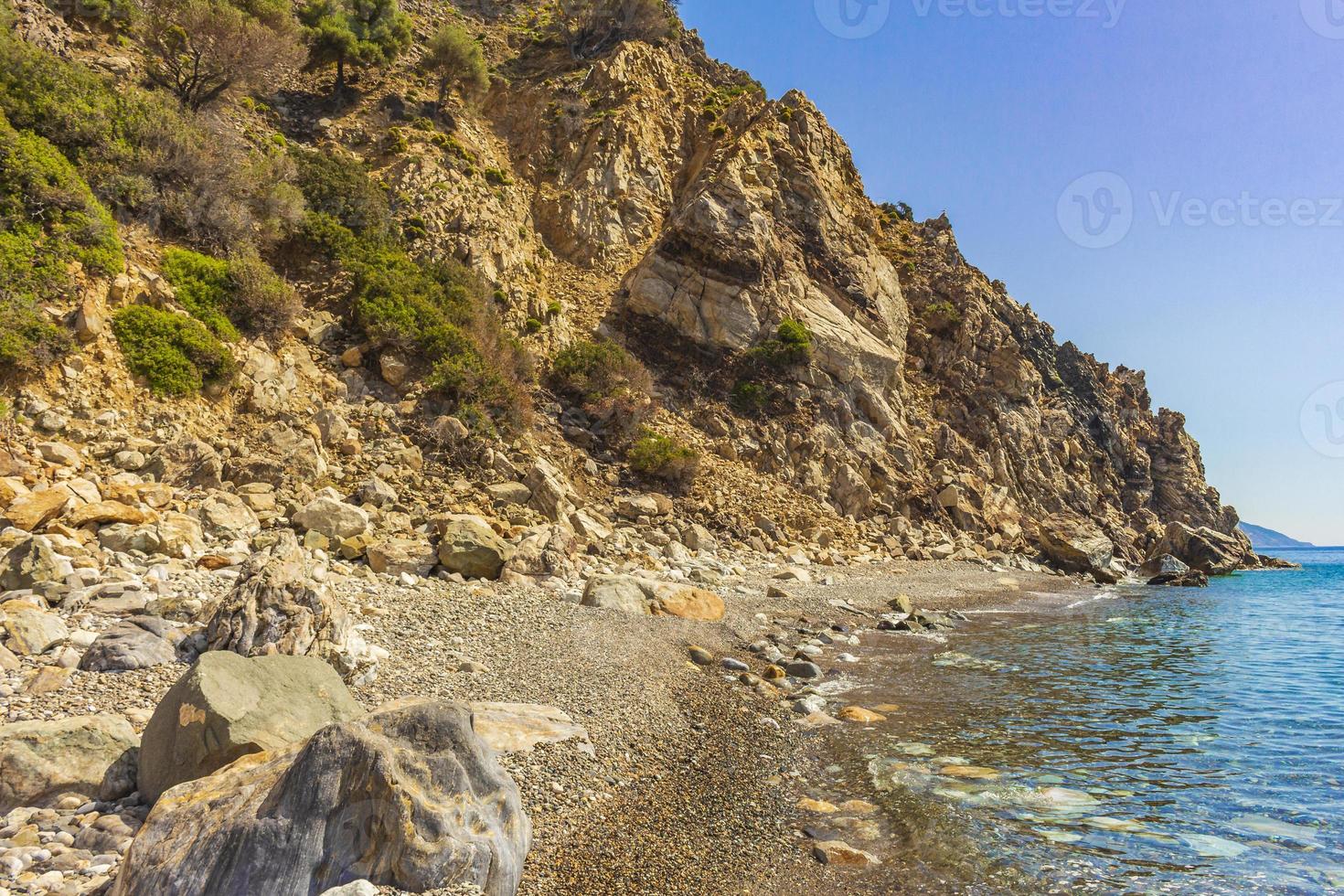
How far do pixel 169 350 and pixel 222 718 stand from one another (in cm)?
1338

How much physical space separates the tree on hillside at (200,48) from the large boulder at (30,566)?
2292cm

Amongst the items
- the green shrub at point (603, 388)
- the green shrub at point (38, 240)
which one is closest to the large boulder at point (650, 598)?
the green shrub at point (603, 388)

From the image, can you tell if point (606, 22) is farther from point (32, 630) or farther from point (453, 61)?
point (32, 630)

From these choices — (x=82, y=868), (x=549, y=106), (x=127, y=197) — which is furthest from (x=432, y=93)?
(x=82, y=868)

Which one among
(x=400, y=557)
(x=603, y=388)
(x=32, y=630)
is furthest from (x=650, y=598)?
(x=603, y=388)

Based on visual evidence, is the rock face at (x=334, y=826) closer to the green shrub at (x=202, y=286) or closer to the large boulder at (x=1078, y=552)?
the green shrub at (x=202, y=286)

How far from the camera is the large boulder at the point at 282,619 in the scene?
23.7ft

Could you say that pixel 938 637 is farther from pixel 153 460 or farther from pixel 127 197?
pixel 127 197

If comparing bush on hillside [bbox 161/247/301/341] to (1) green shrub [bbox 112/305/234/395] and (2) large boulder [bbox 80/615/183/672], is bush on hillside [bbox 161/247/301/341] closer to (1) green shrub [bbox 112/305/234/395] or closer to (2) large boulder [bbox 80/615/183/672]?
(1) green shrub [bbox 112/305/234/395]

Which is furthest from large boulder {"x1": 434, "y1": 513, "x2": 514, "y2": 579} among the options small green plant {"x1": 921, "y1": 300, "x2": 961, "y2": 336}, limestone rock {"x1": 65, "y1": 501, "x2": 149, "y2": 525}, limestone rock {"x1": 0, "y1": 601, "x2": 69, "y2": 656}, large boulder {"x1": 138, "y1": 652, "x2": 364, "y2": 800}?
small green plant {"x1": 921, "y1": 300, "x2": 961, "y2": 336}

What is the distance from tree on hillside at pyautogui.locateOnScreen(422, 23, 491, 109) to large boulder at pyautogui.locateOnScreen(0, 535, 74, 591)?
32352 millimetres

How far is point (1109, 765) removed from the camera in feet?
27.4

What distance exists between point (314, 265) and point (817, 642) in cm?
1967

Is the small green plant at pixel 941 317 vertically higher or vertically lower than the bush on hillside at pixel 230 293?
higher
